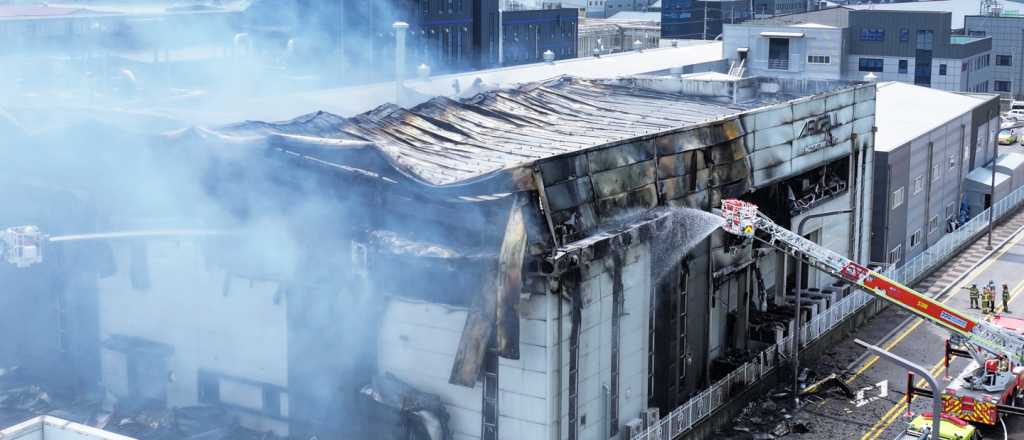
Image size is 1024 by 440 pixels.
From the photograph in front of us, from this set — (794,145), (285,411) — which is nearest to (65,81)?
(285,411)

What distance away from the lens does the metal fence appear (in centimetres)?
2773

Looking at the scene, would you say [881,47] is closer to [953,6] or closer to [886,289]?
[953,6]

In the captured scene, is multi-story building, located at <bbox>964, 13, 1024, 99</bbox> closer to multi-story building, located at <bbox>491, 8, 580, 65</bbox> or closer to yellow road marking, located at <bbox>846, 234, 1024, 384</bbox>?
multi-story building, located at <bbox>491, 8, 580, 65</bbox>

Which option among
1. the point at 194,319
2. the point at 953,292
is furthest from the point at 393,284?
the point at 953,292

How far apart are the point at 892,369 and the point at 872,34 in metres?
39.6

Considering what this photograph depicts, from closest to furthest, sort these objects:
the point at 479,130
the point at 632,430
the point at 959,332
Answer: the point at 632,430 < the point at 959,332 < the point at 479,130

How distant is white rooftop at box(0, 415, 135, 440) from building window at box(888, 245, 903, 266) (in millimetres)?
31134

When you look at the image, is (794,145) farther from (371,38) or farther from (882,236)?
(371,38)

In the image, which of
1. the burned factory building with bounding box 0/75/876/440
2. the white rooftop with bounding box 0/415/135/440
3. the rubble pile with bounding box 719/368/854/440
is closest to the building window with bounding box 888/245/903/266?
the rubble pile with bounding box 719/368/854/440

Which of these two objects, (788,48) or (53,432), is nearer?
(53,432)

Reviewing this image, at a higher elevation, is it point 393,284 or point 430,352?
point 393,284

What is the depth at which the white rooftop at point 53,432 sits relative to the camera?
17859 millimetres

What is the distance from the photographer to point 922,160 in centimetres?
4597

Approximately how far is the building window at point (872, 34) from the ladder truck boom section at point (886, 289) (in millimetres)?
43020
